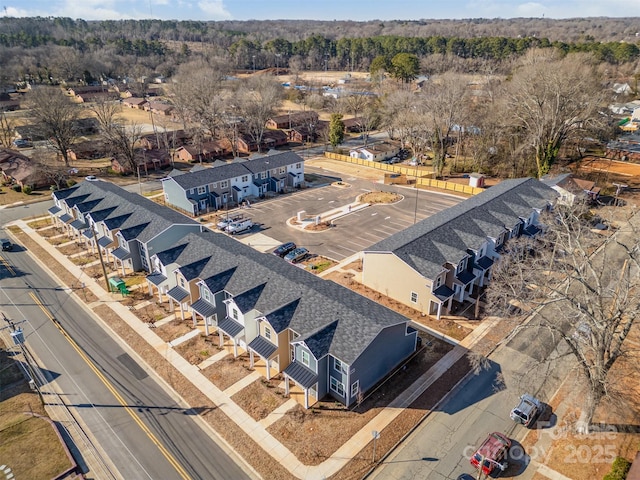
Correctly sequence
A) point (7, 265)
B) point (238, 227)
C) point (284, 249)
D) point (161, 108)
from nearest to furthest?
point (7, 265) → point (284, 249) → point (238, 227) → point (161, 108)

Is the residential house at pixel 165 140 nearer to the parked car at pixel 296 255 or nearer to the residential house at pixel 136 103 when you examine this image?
the residential house at pixel 136 103

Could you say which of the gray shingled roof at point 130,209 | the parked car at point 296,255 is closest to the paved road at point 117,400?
the gray shingled roof at point 130,209

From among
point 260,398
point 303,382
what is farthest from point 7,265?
point 303,382

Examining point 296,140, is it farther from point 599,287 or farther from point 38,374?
point 599,287

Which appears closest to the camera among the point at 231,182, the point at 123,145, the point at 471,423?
the point at 471,423

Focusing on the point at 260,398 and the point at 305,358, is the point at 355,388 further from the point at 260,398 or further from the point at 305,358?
the point at 260,398

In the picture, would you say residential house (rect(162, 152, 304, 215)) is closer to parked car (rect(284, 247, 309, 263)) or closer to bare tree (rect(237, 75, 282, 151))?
bare tree (rect(237, 75, 282, 151))
